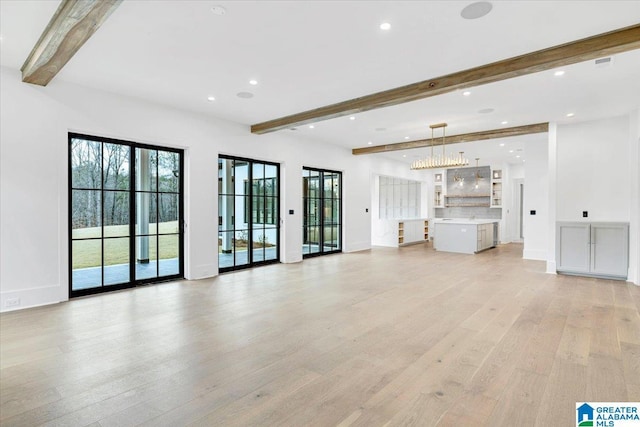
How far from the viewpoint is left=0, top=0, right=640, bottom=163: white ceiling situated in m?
2.87

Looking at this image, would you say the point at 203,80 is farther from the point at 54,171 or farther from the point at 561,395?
the point at 561,395

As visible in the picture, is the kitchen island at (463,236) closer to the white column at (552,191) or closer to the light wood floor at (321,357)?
the white column at (552,191)

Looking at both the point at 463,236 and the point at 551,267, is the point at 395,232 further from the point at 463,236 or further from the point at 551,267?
the point at 551,267

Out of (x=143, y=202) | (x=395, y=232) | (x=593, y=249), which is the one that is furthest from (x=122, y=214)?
(x=593, y=249)

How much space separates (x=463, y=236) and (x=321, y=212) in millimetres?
4161

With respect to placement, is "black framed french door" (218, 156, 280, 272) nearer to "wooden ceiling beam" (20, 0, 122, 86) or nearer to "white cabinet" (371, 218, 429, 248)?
"wooden ceiling beam" (20, 0, 122, 86)

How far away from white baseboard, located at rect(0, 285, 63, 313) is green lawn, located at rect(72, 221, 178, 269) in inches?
18.2

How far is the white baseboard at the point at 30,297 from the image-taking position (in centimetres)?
404

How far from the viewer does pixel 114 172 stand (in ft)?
16.6

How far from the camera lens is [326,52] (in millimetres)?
3625

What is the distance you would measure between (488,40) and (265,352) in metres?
3.70

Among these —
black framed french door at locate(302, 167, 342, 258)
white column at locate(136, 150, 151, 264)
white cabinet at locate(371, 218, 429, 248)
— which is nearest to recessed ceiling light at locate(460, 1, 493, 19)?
white column at locate(136, 150, 151, 264)

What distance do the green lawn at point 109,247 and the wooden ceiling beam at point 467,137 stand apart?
226 inches

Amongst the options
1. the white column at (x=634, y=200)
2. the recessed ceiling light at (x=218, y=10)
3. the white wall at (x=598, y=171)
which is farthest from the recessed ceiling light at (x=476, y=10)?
the white wall at (x=598, y=171)
